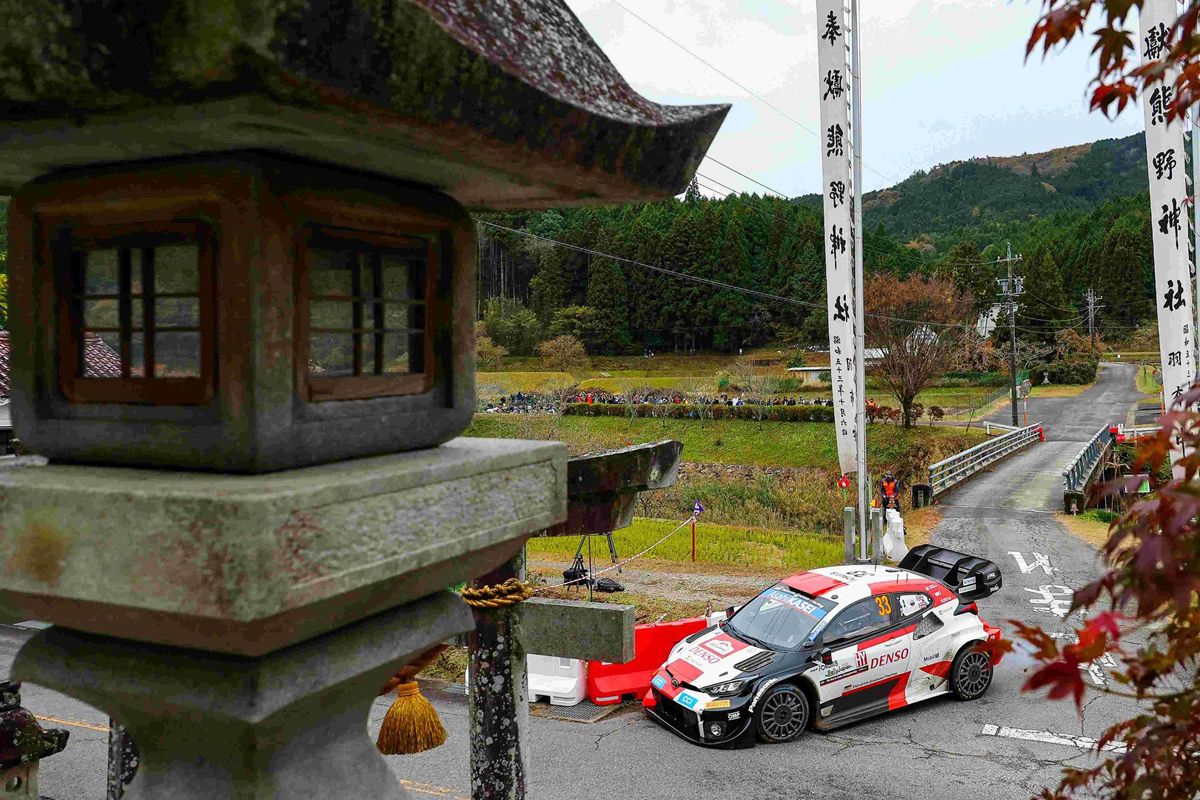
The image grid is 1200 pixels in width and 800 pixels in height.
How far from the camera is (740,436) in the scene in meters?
35.8

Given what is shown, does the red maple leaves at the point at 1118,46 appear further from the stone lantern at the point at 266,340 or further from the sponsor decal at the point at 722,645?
the sponsor decal at the point at 722,645

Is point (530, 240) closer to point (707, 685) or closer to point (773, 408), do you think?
point (773, 408)

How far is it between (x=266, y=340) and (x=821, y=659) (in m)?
7.62

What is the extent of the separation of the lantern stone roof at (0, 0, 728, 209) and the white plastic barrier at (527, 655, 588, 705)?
800 cm

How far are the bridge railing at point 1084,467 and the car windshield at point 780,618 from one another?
12550mm

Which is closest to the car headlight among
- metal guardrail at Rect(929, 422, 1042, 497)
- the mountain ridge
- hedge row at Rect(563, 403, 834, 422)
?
metal guardrail at Rect(929, 422, 1042, 497)

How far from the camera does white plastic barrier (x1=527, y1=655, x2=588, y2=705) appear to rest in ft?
31.5

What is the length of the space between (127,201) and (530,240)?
212ft

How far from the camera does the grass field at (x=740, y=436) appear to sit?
3164cm

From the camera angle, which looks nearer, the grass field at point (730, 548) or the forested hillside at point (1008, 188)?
the grass field at point (730, 548)

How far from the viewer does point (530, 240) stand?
65500 millimetres

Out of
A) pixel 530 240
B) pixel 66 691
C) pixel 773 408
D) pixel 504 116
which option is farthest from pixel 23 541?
pixel 530 240

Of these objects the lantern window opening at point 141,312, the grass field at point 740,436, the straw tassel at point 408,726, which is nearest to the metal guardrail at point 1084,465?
the grass field at point 740,436

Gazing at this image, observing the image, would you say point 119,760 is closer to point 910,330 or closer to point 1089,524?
point 1089,524
